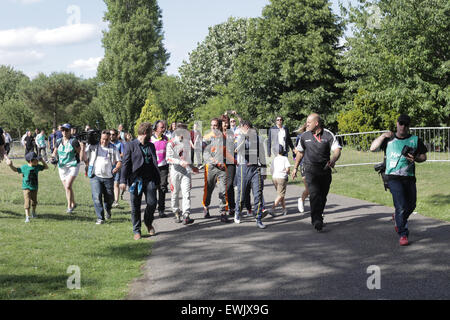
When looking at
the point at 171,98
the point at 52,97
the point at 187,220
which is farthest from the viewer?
the point at 52,97

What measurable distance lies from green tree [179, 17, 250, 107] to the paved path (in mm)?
46780

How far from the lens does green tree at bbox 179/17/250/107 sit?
56312 millimetres

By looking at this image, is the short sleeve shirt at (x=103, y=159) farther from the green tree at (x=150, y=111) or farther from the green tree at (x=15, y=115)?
the green tree at (x=15, y=115)

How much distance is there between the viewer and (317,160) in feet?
29.2

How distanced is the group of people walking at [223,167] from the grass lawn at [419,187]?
2643 millimetres

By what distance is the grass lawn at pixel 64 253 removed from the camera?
19.0 feet

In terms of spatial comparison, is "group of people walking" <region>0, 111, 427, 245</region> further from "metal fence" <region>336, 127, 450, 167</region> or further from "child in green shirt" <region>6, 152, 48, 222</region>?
"metal fence" <region>336, 127, 450, 167</region>

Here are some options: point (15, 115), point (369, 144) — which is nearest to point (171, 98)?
point (15, 115)

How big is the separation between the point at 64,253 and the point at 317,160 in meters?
4.41

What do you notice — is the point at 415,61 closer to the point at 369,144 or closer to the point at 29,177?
the point at 369,144

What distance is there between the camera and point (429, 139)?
1833 cm

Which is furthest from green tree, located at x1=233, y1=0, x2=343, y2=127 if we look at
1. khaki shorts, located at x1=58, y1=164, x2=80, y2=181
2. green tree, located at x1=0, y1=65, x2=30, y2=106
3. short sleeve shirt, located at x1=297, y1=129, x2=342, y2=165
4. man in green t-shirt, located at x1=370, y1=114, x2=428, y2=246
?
green tree, located at x1=0, y1=65, x2=30, y2=106

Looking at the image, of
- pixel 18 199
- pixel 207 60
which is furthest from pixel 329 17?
pixel 18 199
